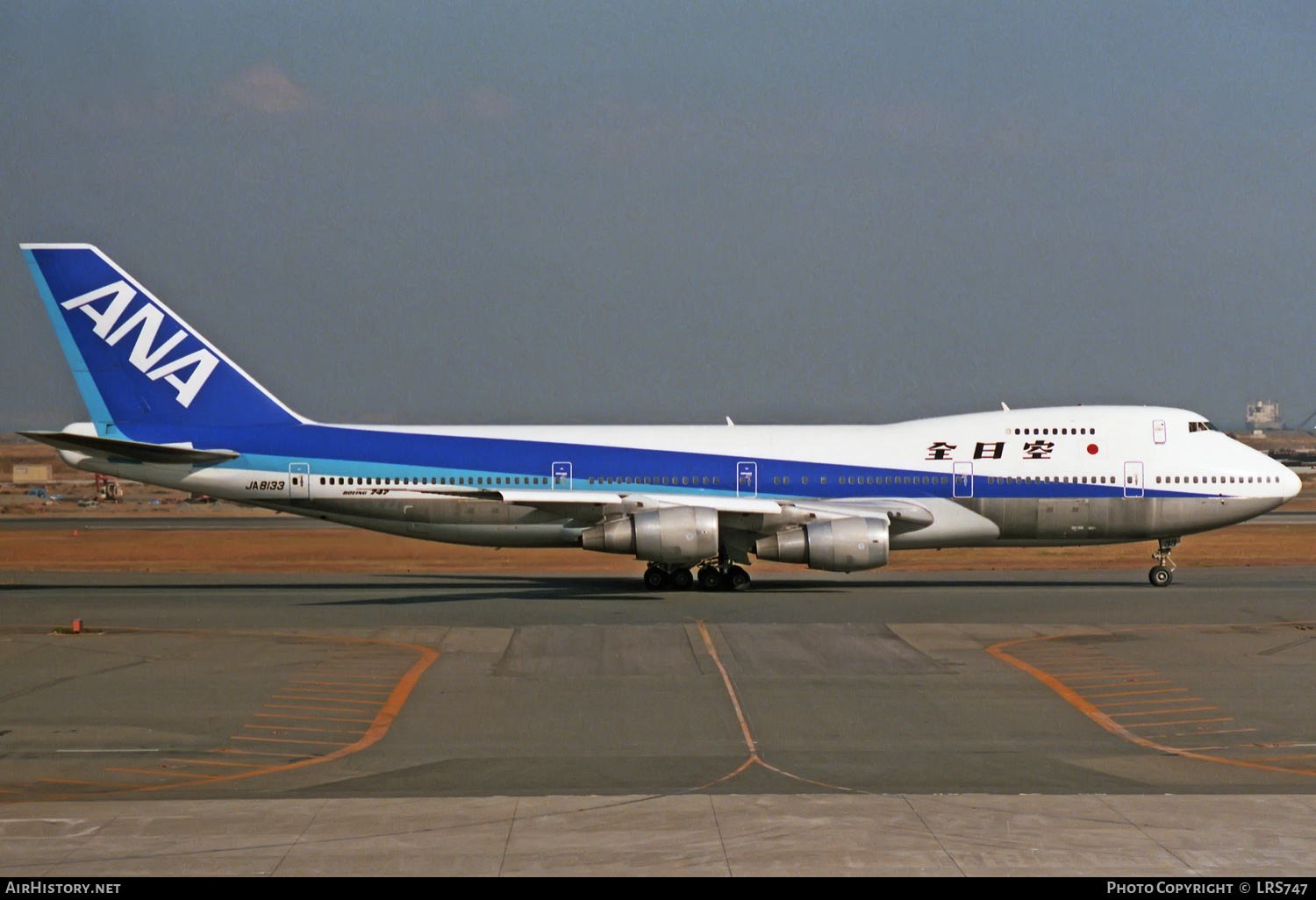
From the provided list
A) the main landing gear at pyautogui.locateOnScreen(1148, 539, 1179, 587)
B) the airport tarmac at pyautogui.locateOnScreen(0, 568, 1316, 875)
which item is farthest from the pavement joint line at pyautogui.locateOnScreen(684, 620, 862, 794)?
the main landing gear at pyautogui.locateOnScreen(1148, 539, 1179, 587)

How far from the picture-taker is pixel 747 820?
45.3 feet

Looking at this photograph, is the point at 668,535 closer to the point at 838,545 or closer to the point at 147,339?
the point at 838,545

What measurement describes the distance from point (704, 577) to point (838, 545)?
499cm

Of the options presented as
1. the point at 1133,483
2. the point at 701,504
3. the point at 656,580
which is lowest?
the point at 656,580

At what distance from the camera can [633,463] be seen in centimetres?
4228

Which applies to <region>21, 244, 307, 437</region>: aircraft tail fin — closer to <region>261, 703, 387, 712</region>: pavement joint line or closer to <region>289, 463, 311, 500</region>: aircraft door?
<region>289, 463, 311, 500</region>: aircraft door

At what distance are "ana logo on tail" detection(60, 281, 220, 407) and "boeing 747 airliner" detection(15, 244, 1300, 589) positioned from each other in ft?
0.18

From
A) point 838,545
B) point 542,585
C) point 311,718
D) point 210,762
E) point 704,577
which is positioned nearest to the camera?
point 210,762

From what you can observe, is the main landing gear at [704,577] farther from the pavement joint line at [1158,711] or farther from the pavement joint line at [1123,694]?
the pavement joint line at [1158,711]

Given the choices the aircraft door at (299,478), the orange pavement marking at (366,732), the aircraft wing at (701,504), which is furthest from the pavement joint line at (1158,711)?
the aircraft door at (299,478)

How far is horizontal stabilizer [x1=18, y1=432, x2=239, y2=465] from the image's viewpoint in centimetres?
3941

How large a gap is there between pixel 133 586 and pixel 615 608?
16242 mm

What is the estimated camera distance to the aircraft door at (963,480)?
41156 mm

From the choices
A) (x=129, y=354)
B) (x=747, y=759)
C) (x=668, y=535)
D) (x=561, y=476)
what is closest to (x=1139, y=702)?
(x=747, y=759)
